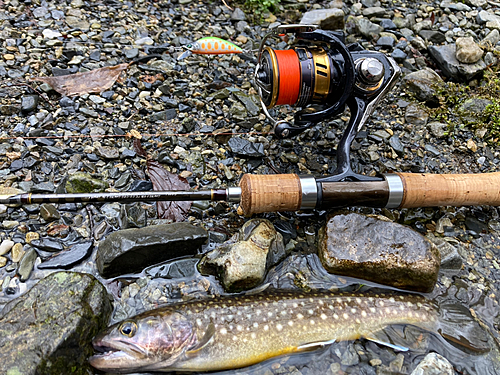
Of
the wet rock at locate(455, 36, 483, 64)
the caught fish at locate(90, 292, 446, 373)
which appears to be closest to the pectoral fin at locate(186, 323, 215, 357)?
the caught fish at locate(90, 292, 446, 373)

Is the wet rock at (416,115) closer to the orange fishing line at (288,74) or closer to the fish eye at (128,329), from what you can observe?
the orange fishing line at (288,74)

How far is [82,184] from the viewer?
12.2 ft

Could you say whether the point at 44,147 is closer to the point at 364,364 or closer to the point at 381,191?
the point at 381,191

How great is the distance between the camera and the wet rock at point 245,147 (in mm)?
4238

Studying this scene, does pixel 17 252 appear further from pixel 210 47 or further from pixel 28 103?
pixel 210 47

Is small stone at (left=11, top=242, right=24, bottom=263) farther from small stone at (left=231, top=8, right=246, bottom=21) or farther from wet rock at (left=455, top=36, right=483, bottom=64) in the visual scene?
wet rock at (left=455, top=36, right=483, bottom=64)

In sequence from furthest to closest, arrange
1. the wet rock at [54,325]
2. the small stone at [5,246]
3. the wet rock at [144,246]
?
the small stone at [5,246] < the wet rock at [144,246] < the wet rock at [54,325]

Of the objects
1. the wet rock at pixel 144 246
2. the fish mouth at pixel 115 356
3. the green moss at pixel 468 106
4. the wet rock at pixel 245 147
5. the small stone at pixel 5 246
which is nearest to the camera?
the fish mouth at pixel 115 356

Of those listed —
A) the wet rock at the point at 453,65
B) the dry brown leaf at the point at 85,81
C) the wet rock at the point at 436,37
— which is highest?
the wet rock at the point at 436,37

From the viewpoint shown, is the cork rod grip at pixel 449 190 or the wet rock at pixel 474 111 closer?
the cork rod grip at pixel 449 190

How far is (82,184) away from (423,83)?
4.04 metres

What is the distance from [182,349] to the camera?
275 centimetres

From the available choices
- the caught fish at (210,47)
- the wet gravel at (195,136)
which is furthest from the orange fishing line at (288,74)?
the caught fish at (210,47)

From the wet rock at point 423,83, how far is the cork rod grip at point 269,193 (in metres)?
2.57
